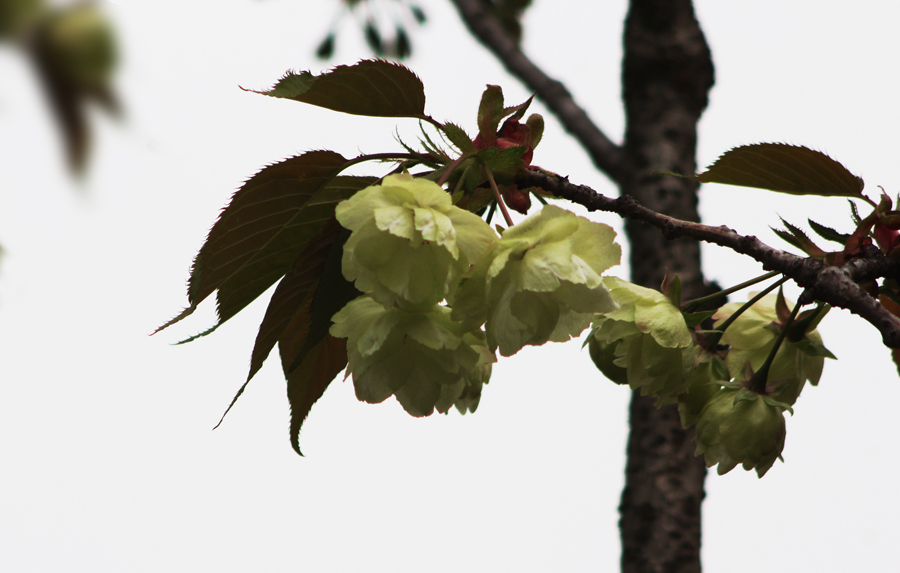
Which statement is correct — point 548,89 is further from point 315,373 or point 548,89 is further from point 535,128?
point 315,373

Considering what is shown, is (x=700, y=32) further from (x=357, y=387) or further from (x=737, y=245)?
(x=357, y=387)

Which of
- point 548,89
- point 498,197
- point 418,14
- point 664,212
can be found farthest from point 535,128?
point 418,14

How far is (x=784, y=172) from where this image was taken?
1.97ft

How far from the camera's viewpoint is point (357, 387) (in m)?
0.49

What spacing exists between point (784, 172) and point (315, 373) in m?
0.41

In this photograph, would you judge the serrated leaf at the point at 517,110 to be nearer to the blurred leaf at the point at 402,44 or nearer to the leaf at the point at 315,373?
the leaf at the point at 315,373

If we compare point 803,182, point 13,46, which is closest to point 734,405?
point 803,182

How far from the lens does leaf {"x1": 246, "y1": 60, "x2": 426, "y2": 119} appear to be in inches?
19.4

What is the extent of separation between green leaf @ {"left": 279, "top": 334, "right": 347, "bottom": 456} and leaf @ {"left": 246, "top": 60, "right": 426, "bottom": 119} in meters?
0.18

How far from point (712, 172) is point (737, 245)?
0.10m

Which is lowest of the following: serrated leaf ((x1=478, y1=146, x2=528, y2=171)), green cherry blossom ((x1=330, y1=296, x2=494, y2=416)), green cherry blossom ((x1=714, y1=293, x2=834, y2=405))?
green cherry blossom ((x1=330, y1=296, x2=494, y2=416))

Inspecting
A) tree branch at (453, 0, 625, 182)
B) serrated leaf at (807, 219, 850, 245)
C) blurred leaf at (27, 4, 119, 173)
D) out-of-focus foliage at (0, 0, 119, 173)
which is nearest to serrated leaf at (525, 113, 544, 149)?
serrated leaf at (807, 219, 850, 245)

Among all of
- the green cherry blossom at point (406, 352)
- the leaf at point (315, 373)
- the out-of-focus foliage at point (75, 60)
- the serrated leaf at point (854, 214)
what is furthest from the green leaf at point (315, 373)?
the out-of-focus foliage at point (75, 60)

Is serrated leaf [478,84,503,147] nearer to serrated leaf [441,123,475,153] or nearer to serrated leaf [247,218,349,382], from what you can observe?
serrated leaf [441,123,475,153]
